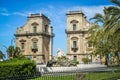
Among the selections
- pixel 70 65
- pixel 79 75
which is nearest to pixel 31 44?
pixel 70 65

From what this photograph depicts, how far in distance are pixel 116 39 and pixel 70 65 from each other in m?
18.3

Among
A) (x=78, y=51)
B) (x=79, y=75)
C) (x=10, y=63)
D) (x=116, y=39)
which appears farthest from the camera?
(x=78, y=51)

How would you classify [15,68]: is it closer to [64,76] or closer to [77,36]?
[64,76]

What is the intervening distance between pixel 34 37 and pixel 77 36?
1009 centimetres

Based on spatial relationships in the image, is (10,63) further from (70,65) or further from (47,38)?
(47,38)

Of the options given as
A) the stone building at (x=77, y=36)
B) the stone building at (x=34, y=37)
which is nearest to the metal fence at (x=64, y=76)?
the stone building at (x=77, y=36)

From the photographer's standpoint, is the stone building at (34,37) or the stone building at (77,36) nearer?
the stone building at (77,36)

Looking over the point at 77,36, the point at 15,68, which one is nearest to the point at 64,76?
the point at 15,68

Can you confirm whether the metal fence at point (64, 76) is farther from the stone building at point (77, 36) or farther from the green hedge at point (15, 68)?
the stone building at point (77, 36)

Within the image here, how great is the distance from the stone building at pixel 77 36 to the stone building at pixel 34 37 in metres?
6.14

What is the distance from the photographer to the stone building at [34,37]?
65688mm

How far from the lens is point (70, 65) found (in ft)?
141

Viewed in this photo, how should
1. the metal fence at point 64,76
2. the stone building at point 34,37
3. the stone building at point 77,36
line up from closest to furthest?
1. the metal fence at point 64,76
2. the stone building at point 77,36
3. the stone building at point 34,37

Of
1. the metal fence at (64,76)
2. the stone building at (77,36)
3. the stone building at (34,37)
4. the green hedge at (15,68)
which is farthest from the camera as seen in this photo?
the stone building at (34,37)
